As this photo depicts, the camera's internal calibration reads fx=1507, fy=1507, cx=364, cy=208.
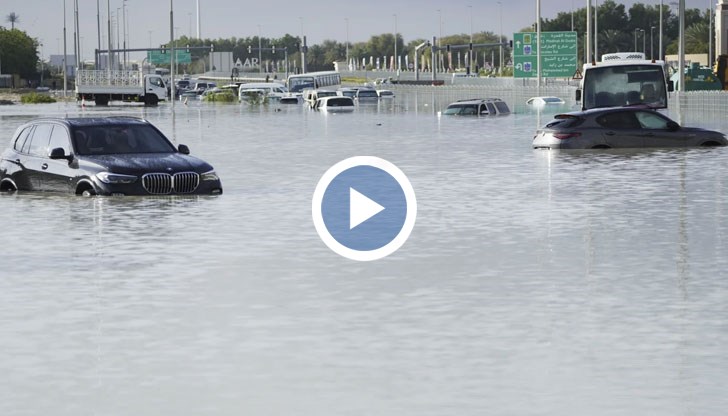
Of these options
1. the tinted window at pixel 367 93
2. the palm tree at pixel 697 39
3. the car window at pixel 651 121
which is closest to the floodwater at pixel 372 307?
the car window at pixel 651 121

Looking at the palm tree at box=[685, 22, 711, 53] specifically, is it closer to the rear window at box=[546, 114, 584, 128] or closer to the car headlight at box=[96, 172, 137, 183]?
the rear window at box=[546, 114, 584, 128]

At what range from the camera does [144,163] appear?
23312 mm

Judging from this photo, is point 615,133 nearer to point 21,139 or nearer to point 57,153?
point 21,139

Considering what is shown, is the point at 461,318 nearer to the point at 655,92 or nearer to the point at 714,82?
the point at 655,92

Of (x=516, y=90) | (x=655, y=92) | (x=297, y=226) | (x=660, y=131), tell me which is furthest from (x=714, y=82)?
(x=297, y=226)

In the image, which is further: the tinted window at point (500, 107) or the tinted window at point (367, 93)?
the tinted window at point (367, 93)

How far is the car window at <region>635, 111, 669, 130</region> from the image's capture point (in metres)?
38.8

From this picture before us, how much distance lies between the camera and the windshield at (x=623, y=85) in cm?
4797

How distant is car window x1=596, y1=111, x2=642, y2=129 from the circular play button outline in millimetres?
5958

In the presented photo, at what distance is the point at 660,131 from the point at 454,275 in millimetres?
24685

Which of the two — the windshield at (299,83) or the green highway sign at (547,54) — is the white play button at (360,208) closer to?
the green highway sign at (547,54)

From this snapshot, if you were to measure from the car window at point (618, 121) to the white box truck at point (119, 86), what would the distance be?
71.0m

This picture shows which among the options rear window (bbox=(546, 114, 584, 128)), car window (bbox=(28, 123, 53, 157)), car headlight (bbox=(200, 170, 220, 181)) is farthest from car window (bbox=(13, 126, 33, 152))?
rear window (bbox=(546, 114, 584, 128))

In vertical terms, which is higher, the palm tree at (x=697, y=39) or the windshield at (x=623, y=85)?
the palm tree at (x=697, y=39)
